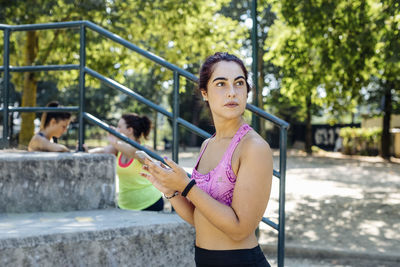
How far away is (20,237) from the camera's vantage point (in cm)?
239

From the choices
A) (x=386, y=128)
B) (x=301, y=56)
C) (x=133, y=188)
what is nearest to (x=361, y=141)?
(x=386, y=128)

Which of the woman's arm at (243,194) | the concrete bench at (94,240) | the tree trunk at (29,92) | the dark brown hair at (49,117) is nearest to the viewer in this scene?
the woman's arm at (243,194)

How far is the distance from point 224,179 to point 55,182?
5.62ft

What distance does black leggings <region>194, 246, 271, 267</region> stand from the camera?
1822 mm

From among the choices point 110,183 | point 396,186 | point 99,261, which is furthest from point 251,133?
Answer: point 396,186

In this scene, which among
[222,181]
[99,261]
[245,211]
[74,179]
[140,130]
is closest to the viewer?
[245,211]

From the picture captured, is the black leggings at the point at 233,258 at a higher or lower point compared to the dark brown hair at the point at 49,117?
lower

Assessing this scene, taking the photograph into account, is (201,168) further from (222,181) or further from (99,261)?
(99,261)

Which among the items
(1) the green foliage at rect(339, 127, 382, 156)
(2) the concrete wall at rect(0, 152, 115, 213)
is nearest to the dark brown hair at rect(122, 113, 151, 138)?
(2) the concrete wall at rect(0, 152, 115, 213)

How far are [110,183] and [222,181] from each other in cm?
163

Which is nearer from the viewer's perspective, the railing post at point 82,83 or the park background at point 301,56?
the railing post at point 82,83

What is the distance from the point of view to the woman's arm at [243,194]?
171 cm

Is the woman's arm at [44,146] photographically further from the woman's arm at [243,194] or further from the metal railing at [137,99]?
the woman's arm at [243,194]

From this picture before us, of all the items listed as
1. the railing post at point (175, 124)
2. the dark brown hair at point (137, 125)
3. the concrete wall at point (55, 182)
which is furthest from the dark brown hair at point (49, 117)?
the railing post at point (175, 124)
